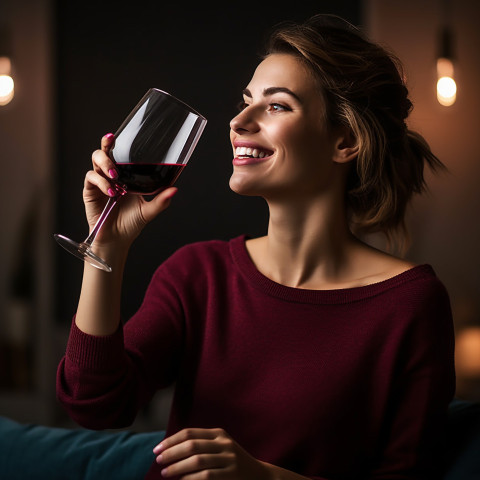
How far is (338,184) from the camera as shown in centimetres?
153

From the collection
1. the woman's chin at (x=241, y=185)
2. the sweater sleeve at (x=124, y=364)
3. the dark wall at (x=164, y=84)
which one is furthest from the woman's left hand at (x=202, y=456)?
the dark wall at (x=164, y=84)

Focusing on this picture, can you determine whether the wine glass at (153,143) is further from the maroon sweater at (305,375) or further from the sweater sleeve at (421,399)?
the sweater sleeve at (421,399)

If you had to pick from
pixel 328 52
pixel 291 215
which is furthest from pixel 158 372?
pixel 328 52

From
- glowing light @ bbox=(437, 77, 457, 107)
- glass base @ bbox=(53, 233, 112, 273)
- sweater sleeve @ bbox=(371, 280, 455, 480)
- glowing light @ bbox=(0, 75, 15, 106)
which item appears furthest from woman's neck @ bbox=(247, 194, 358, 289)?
glowing light @ bbox=(0, 75, 15, 106)

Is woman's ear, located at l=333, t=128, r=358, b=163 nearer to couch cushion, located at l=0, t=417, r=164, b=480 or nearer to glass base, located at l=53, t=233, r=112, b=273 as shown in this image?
glass base, located at l=53, t=233, r=112, b=273

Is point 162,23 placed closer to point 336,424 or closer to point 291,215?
point 291,215

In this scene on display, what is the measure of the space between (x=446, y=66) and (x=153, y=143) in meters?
2.19

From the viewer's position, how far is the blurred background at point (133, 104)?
123 inches

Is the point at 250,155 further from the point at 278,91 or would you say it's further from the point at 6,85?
the point at 6,85

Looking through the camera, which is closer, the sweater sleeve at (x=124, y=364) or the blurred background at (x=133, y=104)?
the sweater sleeve at (x=124, y=364)

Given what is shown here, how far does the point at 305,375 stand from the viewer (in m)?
1.36

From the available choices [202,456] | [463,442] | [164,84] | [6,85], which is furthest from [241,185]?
[6,85]

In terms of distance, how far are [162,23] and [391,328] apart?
232 centimetres

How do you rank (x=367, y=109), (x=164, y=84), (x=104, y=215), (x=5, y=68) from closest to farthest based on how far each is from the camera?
(x=104, y=215) → (x=367, y=109) → (x=5, y=68) → (x=164, y=84)
